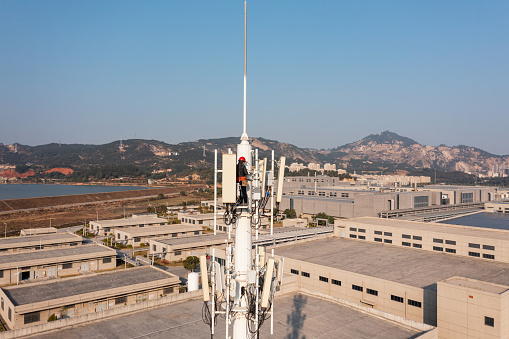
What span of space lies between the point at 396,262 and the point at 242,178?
125ft

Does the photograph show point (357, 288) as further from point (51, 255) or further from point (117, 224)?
point (117, 224)

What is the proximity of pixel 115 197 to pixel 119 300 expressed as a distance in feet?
523

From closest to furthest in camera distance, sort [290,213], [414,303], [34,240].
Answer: [414,303] < [34,240] < [290,213]

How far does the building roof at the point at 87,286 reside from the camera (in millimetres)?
35422

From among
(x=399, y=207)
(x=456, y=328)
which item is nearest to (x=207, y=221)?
(x=399, y=207)

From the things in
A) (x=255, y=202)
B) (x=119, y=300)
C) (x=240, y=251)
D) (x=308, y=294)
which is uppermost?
(x=255, y=202)

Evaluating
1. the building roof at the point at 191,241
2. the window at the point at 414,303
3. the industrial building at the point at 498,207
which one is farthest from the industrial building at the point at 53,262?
the industrial building at the point at 498,207

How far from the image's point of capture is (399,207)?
104 meters

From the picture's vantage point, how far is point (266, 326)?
23312 mm

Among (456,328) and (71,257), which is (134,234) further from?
(456,328)

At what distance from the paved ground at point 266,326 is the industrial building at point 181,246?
37253 millimetres

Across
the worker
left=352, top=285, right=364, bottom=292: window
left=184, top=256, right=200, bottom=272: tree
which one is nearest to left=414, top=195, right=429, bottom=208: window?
left=184, top=256, right=200, bottom=272: tree

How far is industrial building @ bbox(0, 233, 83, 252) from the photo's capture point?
60875 millimetres

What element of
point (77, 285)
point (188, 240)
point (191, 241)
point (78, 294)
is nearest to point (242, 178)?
point (78, 294)
